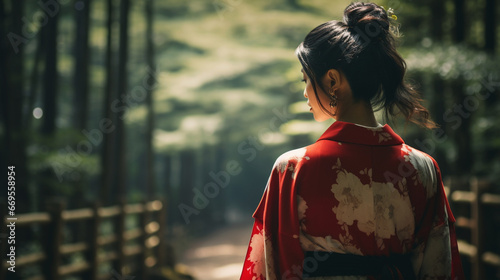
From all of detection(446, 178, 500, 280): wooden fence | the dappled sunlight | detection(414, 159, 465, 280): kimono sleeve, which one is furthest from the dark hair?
the dappled sunlight

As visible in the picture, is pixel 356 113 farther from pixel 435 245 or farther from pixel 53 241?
pixel 53 241

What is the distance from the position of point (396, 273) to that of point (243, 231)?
2152 centimetres

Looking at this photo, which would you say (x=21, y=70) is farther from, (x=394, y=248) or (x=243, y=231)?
(x=243, y=231)

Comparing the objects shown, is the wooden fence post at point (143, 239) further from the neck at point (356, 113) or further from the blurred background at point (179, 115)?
the neck at point (356, 113)

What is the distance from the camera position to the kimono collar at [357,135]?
61.9 inches

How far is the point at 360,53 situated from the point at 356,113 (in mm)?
220

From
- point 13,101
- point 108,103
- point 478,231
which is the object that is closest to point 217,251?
point 108,103

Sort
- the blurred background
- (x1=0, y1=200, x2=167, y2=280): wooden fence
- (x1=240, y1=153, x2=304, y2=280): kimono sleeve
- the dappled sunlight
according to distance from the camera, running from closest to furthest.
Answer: (x1=240, y1=153, x2=304, y2=280): kimono sleeve → (x1=0, y1=200, x2=167, y2=280): wooden fence → the blurred background → the dappled sunlight

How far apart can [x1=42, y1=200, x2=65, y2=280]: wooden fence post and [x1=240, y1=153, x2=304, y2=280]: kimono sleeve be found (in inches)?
189

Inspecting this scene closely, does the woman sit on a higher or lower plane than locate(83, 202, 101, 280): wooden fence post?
higher

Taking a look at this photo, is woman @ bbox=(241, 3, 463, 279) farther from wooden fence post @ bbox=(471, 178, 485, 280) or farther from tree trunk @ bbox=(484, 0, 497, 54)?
tree trunk @ bbox=(484, 0, 497, 54)

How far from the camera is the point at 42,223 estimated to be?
18.2 feet

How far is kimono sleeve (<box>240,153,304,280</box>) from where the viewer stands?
1.49 meters

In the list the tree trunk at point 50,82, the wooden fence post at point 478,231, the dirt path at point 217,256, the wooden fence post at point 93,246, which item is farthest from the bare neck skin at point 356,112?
the dirt path at point 217,256
